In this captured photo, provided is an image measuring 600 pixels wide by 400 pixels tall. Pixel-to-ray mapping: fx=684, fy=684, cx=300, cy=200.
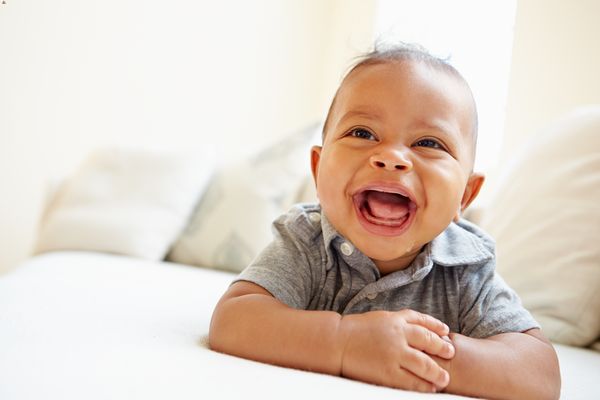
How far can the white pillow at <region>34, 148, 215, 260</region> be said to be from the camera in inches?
91.0

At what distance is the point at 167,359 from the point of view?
772 millimetres

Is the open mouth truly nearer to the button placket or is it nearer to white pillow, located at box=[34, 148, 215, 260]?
the button placket

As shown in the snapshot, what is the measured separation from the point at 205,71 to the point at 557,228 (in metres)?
2.84

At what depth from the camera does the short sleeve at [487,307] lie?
93 cm

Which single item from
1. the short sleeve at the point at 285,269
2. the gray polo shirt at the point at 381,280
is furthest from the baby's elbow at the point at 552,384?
the short sleeve at the point at 285,269

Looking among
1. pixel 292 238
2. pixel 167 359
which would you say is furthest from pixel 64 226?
pixel 167 359

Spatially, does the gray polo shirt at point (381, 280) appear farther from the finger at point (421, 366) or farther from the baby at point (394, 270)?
the finger at point (421, 366)

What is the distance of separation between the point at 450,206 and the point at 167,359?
17.2 inches

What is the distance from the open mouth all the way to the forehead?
0.11 metres

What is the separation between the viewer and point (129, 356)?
0.77 meters

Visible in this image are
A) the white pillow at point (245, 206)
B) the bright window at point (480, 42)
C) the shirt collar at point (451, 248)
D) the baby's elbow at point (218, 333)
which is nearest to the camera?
the baby's elbow at point (218, 333)

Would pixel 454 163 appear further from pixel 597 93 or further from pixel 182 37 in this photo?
pixel 182 37

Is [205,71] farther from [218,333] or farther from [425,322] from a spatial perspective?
[425,322]

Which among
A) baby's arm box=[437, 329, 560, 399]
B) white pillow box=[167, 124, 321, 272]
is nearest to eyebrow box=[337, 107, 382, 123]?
baby's arm box=[437, 329, 560, 399]
